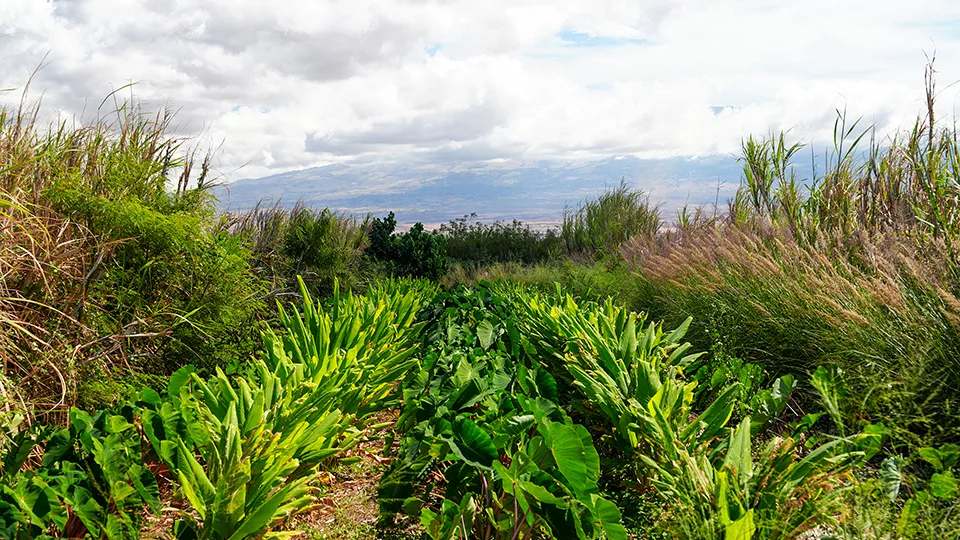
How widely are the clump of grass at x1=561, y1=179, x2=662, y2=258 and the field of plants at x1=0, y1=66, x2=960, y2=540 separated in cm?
578

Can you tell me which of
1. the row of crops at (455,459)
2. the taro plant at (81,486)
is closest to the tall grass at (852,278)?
the row of crops at (455,459)

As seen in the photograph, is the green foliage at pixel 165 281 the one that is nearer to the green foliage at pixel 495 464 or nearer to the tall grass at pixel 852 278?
the green foliage at pixel 495 464

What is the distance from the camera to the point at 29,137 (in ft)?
12.1

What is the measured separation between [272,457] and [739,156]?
7.43 metres

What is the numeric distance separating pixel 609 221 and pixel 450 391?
9977 millimetres

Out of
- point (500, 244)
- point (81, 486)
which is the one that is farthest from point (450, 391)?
point (500, 244)

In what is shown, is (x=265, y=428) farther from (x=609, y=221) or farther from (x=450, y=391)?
(x=609, y=221)

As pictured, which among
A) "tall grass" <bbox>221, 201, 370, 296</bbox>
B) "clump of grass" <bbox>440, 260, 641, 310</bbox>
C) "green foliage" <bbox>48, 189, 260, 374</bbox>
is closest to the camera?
"green foliage" <bbox>48, 189, 260, 374</bbox>

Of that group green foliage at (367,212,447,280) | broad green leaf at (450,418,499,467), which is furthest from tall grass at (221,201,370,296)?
broad green leaf at (450,418,499,467)

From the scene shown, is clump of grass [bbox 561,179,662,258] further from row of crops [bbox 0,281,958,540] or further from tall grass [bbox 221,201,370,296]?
row of crops [bbox 0,281,958,540]

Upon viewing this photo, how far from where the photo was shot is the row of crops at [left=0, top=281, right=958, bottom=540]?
199cm

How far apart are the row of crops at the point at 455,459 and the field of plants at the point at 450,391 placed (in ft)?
0.04

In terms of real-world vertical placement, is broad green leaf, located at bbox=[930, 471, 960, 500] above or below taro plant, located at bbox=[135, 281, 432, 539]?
below

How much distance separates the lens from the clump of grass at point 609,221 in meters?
11.9
